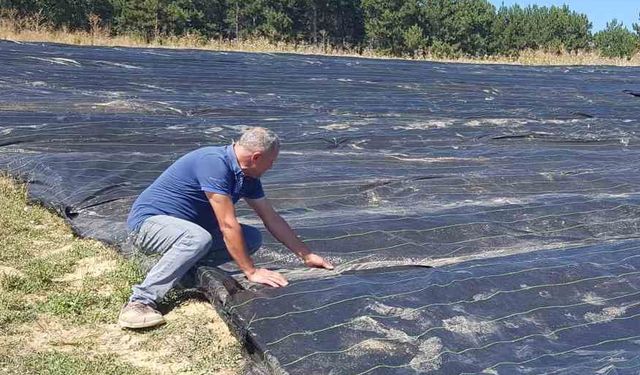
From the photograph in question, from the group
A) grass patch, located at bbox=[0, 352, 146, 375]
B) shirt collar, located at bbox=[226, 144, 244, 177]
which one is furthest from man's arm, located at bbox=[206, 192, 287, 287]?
grass patch, located at bbox=[0, 352, 146, 375]

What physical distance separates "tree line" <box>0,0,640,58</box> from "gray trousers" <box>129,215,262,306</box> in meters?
26.5

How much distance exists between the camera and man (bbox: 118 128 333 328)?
10.2 feet

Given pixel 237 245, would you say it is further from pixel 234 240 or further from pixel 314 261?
pixel 314 261

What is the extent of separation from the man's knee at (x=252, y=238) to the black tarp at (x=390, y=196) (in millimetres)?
70

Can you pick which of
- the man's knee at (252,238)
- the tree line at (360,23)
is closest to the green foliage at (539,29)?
the tree line at (360,23)

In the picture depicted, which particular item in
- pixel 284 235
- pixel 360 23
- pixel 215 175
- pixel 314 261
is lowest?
pixel 314 261

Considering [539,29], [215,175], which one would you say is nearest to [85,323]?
[215,175]

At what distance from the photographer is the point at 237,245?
10.1 ft

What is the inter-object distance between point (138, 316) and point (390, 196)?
2.11m

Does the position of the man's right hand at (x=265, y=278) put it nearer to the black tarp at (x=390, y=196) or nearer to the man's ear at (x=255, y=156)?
the black tarp at (x=390, y=196)

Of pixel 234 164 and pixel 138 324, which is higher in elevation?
pixel 234 164

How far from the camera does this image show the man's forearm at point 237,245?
306cm

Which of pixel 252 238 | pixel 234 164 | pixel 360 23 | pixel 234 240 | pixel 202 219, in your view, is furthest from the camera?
pixel 360 23

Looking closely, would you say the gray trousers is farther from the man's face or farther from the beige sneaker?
the man's face
